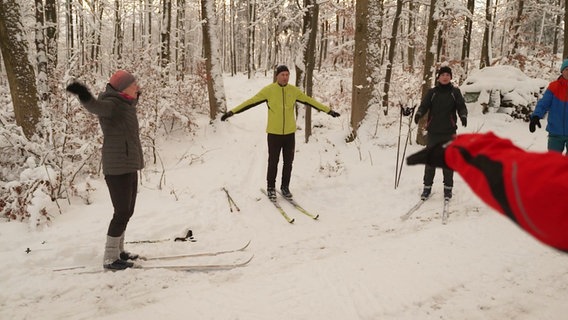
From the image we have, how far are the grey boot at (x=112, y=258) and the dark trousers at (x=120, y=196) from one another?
0.25ft

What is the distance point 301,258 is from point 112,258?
84.6 inches

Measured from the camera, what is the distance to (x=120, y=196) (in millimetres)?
3988

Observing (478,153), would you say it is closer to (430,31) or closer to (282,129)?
(282,129)

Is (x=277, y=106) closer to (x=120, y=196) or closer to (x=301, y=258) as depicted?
(x=301, y=258)

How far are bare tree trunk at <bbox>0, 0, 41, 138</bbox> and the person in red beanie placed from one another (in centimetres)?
750

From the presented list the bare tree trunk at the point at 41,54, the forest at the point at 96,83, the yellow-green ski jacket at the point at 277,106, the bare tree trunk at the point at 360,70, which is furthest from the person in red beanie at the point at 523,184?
the bare tree trunk at the point at 360,70

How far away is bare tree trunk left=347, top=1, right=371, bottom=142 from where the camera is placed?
9047 millimetres

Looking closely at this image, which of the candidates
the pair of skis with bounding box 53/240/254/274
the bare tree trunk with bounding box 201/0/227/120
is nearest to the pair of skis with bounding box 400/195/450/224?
the pair of skis with bounding box 53/240/254/274

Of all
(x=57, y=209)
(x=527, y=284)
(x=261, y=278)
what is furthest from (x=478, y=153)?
(x=57, y=209)

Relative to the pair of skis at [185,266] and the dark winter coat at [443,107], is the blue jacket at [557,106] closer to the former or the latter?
the dark winter coat at [443,107]

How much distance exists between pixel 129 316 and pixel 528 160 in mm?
3220

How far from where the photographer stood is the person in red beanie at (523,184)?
1293 mm

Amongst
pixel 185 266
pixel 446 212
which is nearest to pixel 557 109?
pixel 446 212

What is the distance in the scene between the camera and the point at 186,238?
499 cm
